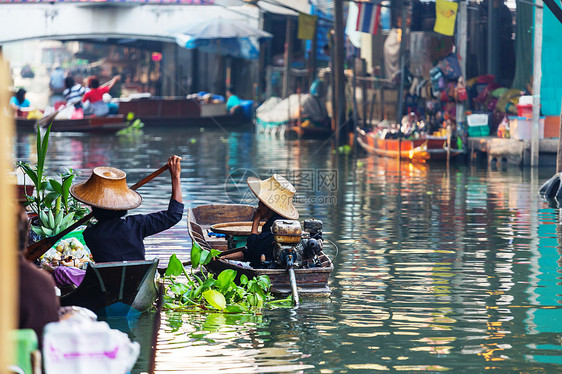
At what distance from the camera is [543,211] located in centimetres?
1346

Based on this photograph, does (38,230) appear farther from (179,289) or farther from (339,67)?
(339,67)

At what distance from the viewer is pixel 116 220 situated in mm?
7242

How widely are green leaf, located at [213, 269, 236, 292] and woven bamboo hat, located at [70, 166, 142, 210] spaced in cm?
101

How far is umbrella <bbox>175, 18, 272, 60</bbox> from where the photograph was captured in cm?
3288

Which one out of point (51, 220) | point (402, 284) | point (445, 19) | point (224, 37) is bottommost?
point (402, 284)

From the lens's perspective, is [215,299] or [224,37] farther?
[224,37]

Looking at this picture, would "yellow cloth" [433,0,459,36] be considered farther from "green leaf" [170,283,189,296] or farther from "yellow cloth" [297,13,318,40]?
"green leaf" [170,283,189,296]

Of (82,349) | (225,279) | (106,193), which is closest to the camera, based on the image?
(82,349)

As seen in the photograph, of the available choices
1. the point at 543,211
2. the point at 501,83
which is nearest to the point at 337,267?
the point at 543,211

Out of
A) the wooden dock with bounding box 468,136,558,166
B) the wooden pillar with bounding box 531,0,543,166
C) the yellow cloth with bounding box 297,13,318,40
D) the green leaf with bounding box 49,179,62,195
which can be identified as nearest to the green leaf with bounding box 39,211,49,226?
the green leaf with bounding box 49,179,62,195

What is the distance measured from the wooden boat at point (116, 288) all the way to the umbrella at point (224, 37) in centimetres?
2622

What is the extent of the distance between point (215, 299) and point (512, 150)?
43.1ft

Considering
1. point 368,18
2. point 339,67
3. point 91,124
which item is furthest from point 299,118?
point 91,124

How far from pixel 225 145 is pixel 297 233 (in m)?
18.9
